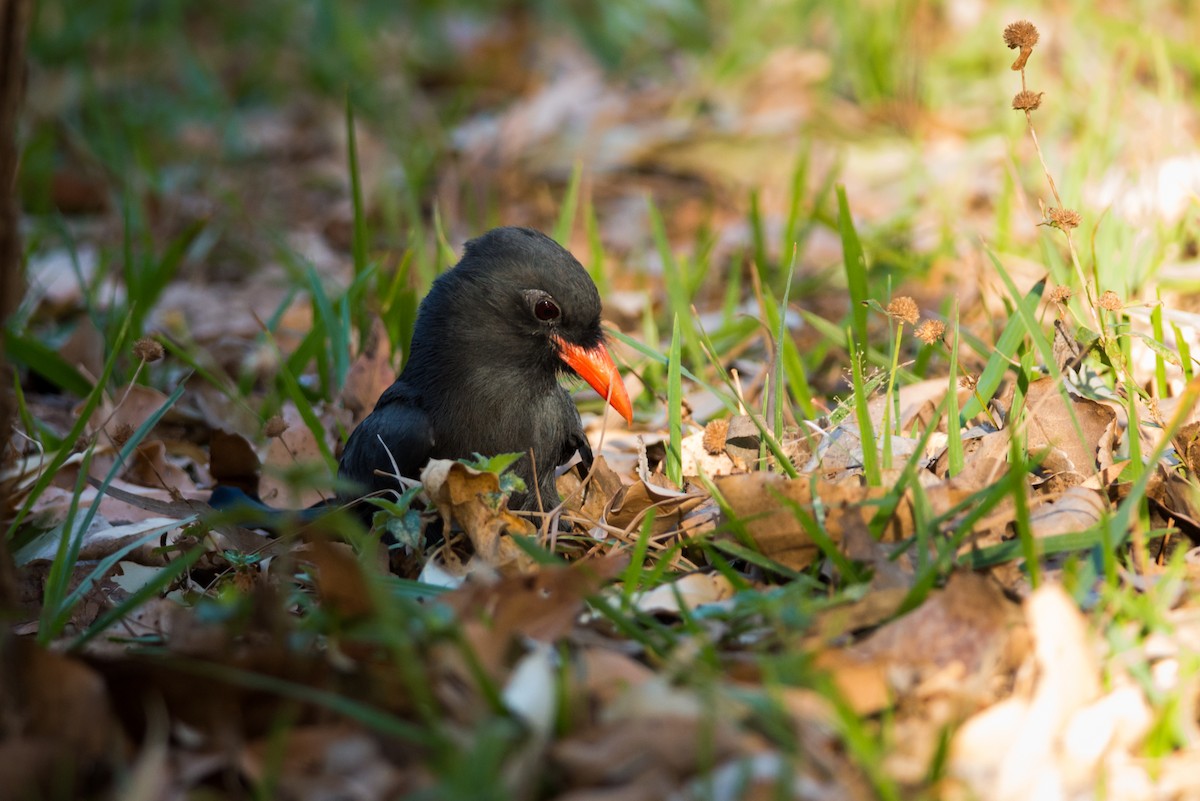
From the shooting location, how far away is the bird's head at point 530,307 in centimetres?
297

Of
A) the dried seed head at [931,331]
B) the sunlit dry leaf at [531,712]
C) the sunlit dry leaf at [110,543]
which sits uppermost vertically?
the dried seed head at [931,331]

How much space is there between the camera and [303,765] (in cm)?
167

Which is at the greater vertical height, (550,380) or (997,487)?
(997,487)

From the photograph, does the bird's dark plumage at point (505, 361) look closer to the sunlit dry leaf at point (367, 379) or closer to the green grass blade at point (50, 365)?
the sunlit dry leaf at point (367, 379)

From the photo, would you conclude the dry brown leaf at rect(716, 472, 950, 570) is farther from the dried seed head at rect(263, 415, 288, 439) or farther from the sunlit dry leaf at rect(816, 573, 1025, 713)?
the dried seed head at rect(263, 415, 288, 439)

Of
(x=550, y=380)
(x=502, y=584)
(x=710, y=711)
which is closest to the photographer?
(x=710, y=711)

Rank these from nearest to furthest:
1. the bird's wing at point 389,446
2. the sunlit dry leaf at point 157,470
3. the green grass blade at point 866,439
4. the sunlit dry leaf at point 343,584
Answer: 1. the sunlit dry leaf at point 343,584
2. the green grass blade at point 866,439
3. the bird's wing at point 389,446
4. the sunlit dry leaf at point 157,470

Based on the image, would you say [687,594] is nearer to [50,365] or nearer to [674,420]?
[674,420]

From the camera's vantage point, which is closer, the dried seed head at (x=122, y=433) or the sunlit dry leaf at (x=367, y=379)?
the dried seed head at (x=122, y=433)

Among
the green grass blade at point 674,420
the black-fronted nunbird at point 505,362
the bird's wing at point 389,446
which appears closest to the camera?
the green grass blade at point 674,420

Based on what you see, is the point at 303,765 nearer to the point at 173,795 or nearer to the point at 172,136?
the point at 173,795

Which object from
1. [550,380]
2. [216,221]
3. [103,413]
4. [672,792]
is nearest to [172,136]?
[216,221]

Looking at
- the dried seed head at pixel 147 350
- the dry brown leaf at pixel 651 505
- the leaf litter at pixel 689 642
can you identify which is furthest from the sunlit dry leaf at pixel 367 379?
the dry brown leaf at pixel 651 505

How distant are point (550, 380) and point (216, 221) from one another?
2.94 m
